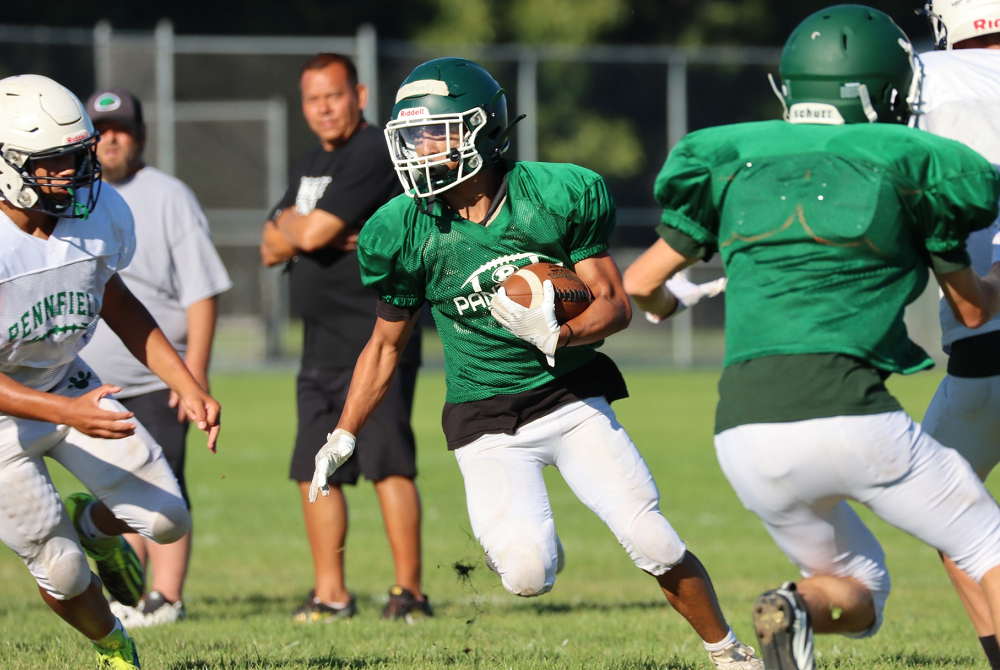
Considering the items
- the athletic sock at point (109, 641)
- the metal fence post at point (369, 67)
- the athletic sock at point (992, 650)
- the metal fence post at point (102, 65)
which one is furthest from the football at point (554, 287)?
the metal fence post at point (102, 65)

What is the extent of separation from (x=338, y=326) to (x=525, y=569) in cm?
226

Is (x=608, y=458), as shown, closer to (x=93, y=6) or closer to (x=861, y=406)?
(x=861, y=406)

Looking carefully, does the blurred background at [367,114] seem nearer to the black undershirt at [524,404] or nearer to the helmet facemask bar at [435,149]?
the black undershirt at [524,404]

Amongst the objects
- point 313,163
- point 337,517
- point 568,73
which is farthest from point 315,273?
point 568,73

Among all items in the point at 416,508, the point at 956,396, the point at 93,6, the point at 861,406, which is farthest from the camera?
the point at 93,6

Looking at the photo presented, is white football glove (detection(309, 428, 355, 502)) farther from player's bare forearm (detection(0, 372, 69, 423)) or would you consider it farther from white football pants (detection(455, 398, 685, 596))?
player's bare forearm (detection(0, 372, 69, 423))

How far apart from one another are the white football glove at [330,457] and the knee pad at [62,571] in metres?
0.81

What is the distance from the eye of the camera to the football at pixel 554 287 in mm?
3701

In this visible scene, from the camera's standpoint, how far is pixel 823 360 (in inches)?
121

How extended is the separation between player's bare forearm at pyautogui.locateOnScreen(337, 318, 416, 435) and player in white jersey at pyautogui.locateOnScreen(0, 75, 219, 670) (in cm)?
57

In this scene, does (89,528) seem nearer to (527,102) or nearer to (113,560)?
(113,560)

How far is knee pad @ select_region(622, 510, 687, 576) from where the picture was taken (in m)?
3.86

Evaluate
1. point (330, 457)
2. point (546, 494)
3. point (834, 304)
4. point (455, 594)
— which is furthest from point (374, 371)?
point (455, 594)

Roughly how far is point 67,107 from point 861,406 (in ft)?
8.68
